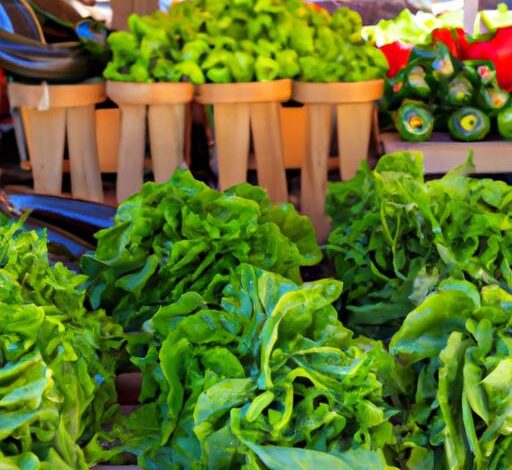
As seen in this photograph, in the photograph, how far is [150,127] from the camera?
1747mm

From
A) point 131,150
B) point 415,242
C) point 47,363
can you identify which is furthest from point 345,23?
point 47,363

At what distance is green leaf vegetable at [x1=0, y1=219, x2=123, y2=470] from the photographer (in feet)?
2.82

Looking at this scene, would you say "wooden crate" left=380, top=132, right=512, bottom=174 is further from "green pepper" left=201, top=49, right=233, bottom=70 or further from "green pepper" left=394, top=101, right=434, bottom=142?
"green pepper" left=201, top=49, right=233, bottom=70

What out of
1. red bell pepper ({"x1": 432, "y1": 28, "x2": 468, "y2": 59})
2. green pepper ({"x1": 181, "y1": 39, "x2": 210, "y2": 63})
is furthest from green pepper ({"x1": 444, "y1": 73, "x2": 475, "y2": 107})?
green pepper ({"x1": 181, "y1": 39, "x2": 210, "y2": 63})

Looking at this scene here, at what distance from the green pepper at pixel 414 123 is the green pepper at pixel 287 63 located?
329 mm

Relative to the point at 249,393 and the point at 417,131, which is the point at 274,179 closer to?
the point at 417,131

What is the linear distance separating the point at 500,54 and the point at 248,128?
103cm

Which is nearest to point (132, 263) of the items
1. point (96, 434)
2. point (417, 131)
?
point (96, 434)

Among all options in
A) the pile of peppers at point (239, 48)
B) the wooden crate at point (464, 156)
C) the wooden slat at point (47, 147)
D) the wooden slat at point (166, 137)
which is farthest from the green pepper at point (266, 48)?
the wooden slat at point (47, 147)

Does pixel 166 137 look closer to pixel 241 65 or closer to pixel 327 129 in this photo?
pixel 241 65

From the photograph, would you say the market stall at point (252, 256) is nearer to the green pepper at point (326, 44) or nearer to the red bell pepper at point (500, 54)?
the green pepper at point (326, 44)

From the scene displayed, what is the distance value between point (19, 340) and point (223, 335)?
25 centimetres

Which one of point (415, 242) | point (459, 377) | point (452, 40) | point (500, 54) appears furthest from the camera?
point (452, 40)

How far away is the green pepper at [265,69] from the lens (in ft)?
5.69
